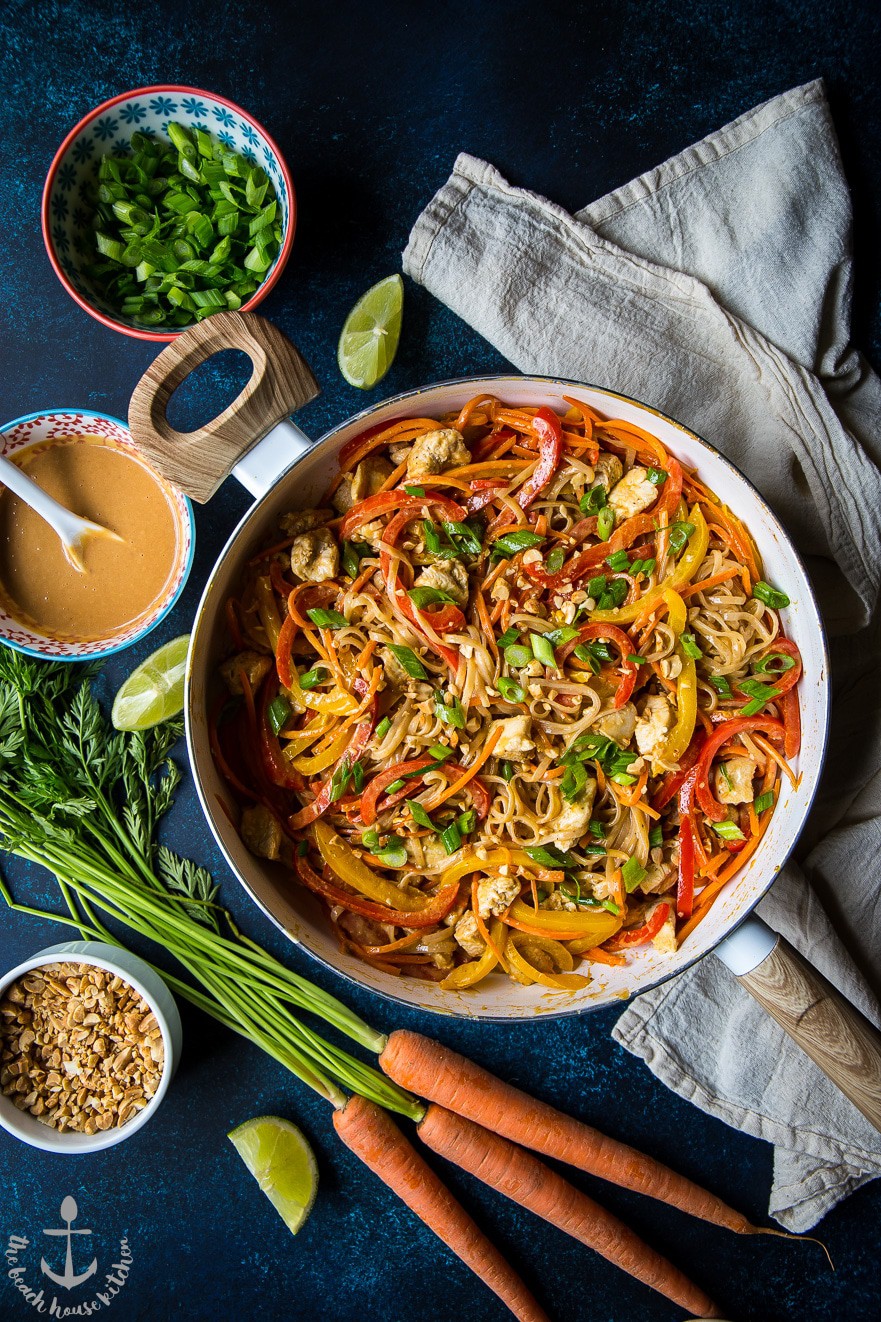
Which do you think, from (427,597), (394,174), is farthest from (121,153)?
(427,597)

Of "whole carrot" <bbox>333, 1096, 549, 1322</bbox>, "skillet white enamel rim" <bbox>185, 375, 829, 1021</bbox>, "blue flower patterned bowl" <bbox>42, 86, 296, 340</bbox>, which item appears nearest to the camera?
"skillet white enamel rim" <bbox>185, 375, 829, 1021</bbox>

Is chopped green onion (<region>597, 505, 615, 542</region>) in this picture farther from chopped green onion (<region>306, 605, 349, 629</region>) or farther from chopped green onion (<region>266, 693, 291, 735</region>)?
chopped green onion (<region>266, 693, 291, 735</region>)

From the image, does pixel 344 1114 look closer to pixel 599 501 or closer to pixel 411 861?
pixel 411 861

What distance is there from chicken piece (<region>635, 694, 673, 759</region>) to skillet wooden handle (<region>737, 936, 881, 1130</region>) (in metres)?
0.67

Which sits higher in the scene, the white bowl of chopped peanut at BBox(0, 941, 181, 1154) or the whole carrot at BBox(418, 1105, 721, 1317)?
the white bowl of chopped peanut at BBox(0, 941, 181, 1154)

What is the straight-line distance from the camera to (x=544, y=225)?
10.3 ft

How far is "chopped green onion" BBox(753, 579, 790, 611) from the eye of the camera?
2660 millimetres

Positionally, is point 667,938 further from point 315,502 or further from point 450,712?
point 315,502

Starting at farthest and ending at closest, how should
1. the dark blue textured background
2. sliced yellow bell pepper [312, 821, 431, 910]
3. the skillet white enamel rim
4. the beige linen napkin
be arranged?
the dark blue textured background, the beige linen napkin, sliced yellow bell pepper [312, 821, 431, 910], the skillet white enamel rim

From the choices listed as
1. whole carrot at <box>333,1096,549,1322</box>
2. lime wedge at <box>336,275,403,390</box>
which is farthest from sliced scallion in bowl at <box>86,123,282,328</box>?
whole carrot at <box>333,1096,549,1322</box>

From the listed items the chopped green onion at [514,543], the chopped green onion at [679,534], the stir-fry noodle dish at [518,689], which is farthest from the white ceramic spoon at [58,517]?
the chopped green onion at [679,534]

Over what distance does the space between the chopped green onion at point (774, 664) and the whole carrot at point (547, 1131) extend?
68.3 inches

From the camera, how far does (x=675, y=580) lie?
2705 millimetres

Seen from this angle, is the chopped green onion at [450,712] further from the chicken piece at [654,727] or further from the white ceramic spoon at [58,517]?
the white ceramic spoon at [58,517]
